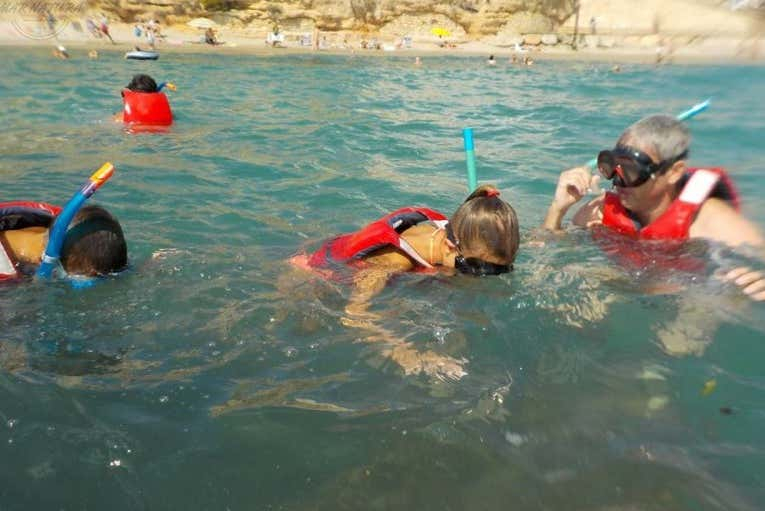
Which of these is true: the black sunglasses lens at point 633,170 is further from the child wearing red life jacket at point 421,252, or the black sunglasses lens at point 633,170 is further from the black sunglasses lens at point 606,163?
the child wearing red life jacket at point 421,252

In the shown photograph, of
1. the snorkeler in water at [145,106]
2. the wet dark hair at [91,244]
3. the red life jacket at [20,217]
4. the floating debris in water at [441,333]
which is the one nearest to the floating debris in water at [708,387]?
the floating debris in water at [441,333]

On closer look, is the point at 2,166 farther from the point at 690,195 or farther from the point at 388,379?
the point at 690,195

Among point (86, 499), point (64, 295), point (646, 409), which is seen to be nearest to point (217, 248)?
point (64, 295)

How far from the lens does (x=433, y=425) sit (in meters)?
2.24

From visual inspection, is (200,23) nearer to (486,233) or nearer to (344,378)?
(486,233)

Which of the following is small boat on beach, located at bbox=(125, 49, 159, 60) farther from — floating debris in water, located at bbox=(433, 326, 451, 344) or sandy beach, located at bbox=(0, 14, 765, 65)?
floating debris in water, located at bbox=(433, 326, 451, 344)

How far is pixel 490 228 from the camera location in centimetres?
291

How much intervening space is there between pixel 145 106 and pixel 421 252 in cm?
662

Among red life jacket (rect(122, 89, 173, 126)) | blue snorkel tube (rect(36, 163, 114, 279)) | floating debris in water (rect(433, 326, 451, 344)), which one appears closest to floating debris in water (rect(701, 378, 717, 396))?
floating debris in water (rect(433, 326, 451, 344))

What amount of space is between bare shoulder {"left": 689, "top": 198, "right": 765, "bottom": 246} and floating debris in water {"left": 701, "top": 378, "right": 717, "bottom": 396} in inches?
50.4

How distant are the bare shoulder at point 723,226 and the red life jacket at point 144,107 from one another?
747 cm

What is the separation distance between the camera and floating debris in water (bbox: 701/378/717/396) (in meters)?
2.47

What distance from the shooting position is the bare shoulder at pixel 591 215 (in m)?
4.32

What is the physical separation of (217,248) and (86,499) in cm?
262
